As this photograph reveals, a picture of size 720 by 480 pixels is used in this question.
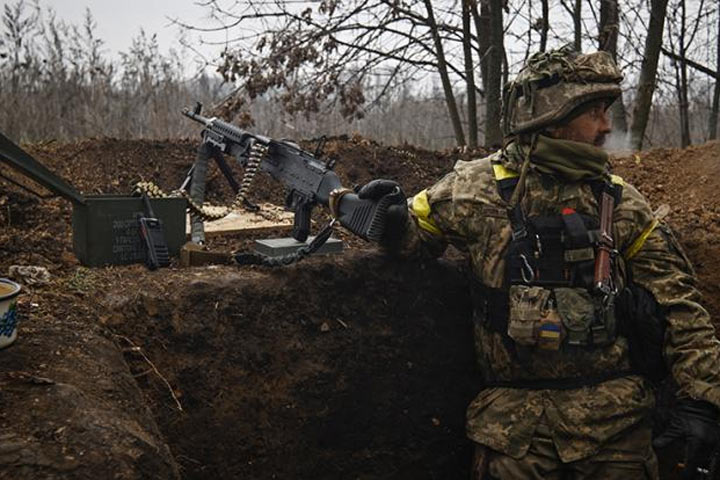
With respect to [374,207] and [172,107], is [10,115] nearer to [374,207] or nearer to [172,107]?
[172,107]

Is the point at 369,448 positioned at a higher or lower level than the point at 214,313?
lower

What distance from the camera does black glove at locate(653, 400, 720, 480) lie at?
2.59 meters

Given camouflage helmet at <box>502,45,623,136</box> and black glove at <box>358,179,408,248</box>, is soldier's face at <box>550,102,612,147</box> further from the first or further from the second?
black glove at <box>358,179,408,248</box>

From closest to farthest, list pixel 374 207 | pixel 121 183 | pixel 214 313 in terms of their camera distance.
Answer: pixel 374 207
pixel 214 313
pixel 121 183

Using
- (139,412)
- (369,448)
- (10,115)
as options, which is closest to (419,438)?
(369,448)

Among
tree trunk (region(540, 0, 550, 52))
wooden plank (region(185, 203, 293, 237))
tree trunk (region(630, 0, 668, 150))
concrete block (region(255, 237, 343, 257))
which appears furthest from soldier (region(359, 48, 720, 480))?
tree trunk (region(540, 0, 550, 52))

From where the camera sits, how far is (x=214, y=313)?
3.30 metres

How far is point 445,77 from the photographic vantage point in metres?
8.42

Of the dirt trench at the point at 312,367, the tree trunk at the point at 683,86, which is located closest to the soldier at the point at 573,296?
the dirt trench at the point at 312,367

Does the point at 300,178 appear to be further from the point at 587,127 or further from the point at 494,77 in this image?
the point at 494,77

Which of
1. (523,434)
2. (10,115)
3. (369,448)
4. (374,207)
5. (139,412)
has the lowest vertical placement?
(369,448)

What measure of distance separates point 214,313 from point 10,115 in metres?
10.0

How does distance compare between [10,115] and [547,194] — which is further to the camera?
[10,115]

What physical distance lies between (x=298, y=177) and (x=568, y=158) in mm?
1752
